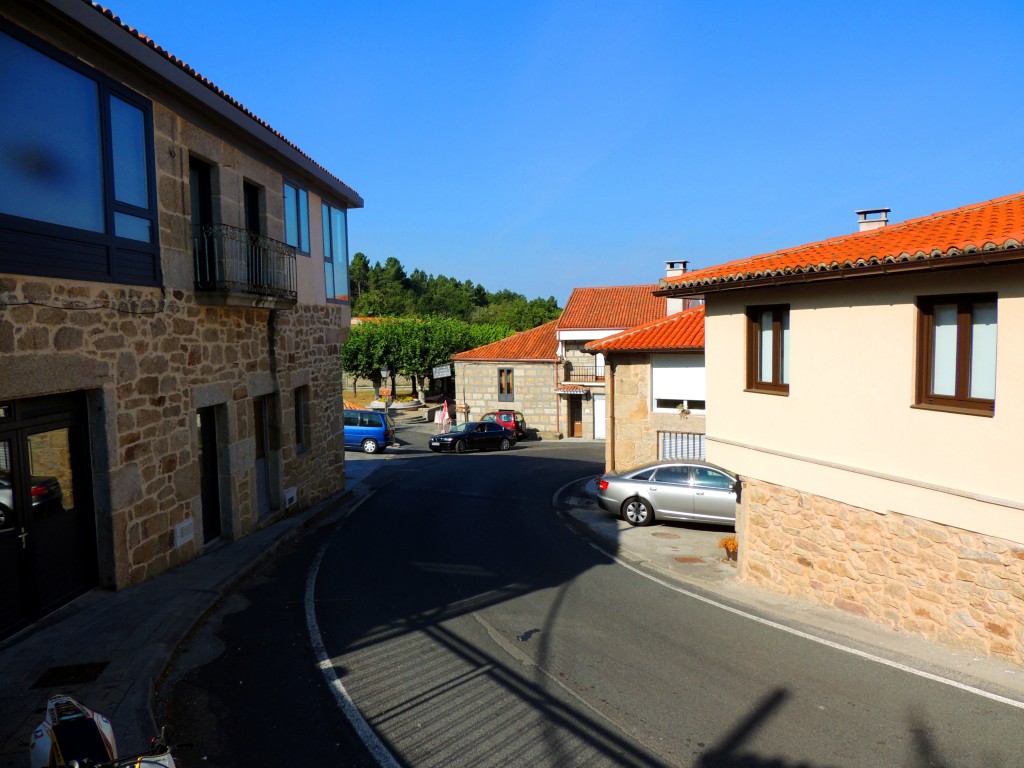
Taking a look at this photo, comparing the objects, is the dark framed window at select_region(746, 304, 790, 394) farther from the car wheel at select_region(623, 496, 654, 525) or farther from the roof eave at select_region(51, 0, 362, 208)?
the roof eave at select_region(51, 0, 362, 208)

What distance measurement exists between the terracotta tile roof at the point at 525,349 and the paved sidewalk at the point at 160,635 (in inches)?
1114

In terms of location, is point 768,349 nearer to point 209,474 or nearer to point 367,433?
point 209,474

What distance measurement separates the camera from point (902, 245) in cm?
855

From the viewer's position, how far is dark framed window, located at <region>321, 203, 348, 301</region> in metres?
16.9

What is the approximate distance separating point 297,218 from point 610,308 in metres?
30.3

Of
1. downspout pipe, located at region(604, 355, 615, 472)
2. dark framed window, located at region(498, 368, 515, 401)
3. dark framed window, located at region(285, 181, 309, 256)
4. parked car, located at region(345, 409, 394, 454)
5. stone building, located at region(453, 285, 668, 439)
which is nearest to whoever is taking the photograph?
dark framed window, located at region(285, 181, 309, 256)

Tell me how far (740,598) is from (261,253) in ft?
30.7

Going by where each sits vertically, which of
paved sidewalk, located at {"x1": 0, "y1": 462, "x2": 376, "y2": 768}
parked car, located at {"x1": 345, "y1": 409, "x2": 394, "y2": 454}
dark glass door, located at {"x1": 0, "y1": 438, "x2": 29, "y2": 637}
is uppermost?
dark glass door, located at {"x1": 0, "y1": 438, "x2": 29, "y2": 637}

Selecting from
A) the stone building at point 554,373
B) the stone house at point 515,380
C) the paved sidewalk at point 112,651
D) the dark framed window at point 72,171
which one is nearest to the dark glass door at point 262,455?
the paved sidewalk at point 112,651

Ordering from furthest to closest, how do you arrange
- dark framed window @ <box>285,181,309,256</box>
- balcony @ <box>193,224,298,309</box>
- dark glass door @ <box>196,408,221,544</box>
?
dark framed window @ <box>285,181,309,256</box> → dark glass door @ <box>196,408,221,544</box> → balcony @ <box>193,224,298,309</box>

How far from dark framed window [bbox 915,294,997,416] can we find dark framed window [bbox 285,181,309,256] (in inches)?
436

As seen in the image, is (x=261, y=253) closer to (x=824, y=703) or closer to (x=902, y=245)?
(x=902, y=245)

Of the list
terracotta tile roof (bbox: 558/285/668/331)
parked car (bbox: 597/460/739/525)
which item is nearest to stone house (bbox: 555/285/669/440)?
terracotta tile roof (bbox: 558/285/668/331)

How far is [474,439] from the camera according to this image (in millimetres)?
34688
